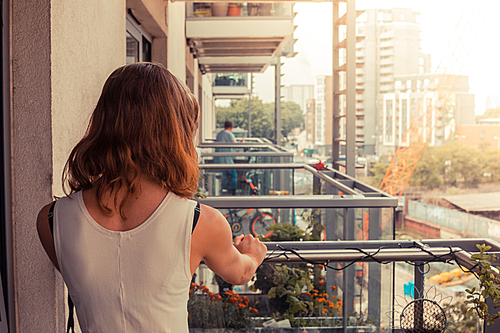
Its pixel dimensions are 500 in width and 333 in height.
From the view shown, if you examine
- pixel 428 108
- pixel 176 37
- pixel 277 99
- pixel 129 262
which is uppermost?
pixel 428 108

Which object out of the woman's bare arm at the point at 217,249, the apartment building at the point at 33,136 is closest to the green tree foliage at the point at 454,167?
the apartment building at the point at 33,136

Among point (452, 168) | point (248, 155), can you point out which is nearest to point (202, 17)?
point (248, 155)

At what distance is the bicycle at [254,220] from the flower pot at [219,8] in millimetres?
4499

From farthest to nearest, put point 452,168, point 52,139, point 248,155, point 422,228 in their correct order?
point 452,168 < point 422,228 < point 248,155 < point 52,139

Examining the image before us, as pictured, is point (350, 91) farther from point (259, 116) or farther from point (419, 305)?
point (259, 116)

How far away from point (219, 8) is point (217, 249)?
6193 mm

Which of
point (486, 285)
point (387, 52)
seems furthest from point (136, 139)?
point (387, 52)

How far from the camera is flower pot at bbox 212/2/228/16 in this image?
6.57 metres

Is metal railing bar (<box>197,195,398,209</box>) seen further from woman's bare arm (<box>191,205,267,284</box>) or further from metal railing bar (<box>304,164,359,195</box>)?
woman's bare arm (<box>191,205,267,284</box>)

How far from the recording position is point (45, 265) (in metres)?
1.56

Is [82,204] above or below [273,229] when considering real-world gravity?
above

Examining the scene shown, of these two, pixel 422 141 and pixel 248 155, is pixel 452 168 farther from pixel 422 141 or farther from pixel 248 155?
pixel 248 155

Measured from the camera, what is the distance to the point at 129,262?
936 millimetres

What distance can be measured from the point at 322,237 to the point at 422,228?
161 ft
